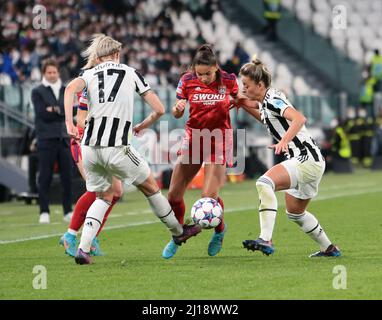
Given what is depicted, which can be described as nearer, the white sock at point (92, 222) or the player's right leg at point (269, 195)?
the player's right leg at point (269, 195)

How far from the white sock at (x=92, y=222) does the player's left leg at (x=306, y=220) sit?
1.69m

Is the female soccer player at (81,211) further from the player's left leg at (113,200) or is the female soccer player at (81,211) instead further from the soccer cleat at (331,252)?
the soccer cleat at (331,252)

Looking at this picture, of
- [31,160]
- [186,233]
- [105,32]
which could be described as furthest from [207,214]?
[105,32]

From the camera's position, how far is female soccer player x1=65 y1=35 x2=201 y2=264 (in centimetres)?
1074

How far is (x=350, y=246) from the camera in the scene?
40.4ft

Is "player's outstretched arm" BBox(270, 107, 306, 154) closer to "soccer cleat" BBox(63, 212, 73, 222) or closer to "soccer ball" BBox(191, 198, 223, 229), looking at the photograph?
"soccer ball" BBox(191, 198, 223, 229)

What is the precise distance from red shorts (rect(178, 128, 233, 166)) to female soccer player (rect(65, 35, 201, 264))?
73 cm

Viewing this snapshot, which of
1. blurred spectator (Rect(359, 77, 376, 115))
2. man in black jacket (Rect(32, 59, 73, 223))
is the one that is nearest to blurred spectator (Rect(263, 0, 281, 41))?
blurred spectator (Rect(359, 77, 376, 115))

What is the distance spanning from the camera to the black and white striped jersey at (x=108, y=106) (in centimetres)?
1074

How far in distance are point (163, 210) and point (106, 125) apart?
1026mm

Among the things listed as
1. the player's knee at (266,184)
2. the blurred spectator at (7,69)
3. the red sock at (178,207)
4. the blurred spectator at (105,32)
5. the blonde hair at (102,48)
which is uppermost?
the blonde hair at (102,48)

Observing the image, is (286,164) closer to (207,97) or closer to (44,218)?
(207,97)


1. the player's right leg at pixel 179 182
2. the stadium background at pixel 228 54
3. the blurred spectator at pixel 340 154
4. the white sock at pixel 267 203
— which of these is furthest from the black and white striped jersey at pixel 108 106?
the blurred spectator at pixel 340 154

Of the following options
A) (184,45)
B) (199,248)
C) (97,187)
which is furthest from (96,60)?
(184,45)
